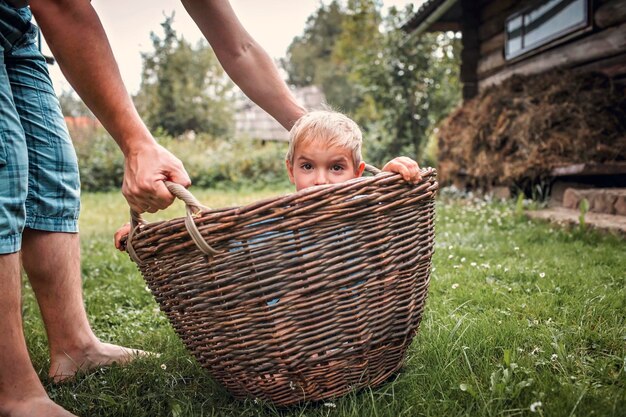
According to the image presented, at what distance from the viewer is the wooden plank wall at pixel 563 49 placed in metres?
4.81

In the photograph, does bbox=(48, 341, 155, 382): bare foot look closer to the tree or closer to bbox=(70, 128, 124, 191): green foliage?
bbox=(70, 128, 124, 191): green foliage

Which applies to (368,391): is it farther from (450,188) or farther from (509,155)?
(450,188)

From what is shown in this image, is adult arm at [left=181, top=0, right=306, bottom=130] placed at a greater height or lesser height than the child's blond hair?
greater

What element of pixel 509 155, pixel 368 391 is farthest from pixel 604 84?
pixel 368 391

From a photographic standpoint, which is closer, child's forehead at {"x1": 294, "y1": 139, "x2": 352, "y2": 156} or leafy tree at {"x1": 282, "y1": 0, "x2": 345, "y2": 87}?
child's forehead at {"x1": 294, "y1": 139, "x2": 352, "y2": 156}

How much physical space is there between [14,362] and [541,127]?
4.85 metres

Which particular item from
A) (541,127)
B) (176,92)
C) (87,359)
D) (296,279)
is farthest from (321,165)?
(176,92)

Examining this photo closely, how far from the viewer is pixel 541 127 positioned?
498cm

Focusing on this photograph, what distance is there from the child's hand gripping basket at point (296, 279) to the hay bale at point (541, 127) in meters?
3.81

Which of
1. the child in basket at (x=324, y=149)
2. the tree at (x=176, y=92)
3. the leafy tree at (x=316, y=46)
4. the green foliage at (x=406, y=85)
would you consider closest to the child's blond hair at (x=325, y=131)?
the child in basket at (x=324, y=149)

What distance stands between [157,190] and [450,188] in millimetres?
6359

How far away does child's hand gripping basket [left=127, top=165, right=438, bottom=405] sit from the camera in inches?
47.6

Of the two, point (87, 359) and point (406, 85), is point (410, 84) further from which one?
point (87, 359)

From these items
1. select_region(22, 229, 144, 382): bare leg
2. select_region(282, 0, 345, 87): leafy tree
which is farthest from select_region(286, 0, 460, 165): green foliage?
select_region(282, 0, 345, 87): leafy tree
